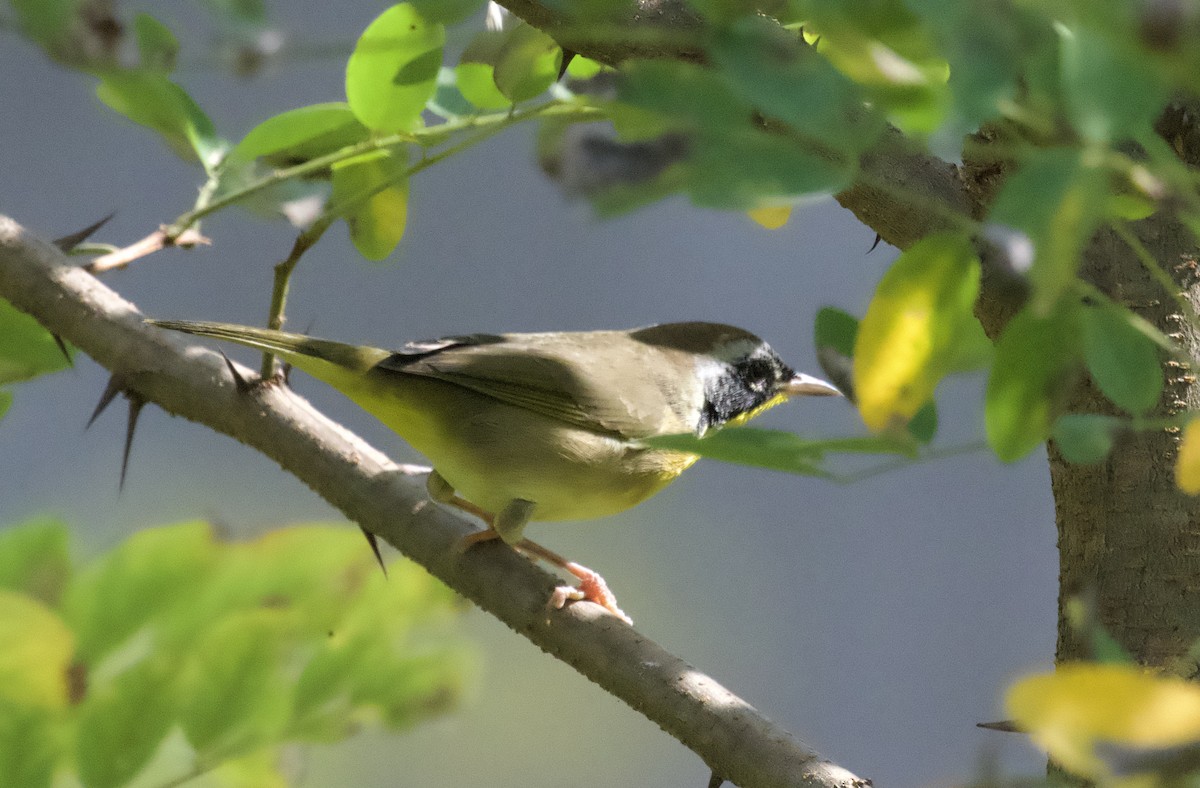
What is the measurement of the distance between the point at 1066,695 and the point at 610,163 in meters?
0.30

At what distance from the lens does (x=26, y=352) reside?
4.58ft

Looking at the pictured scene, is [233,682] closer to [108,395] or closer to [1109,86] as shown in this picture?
[108,395]

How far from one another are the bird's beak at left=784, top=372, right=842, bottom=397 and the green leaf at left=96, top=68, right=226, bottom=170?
1.28 meters

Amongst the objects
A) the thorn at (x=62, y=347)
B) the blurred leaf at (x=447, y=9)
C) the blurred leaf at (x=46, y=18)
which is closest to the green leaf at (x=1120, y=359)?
the blurred leaf at (x=447, y=9)

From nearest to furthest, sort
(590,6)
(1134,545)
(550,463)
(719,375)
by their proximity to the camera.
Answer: (590,6), (1134,545), (550,463), (719,375)

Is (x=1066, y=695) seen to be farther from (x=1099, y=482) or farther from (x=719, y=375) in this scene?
(x=719, y=375)

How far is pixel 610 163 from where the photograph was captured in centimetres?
52

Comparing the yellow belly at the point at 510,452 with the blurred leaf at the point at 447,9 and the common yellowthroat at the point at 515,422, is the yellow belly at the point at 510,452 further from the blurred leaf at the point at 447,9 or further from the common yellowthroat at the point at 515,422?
the blurred leaf at the point at 447,9

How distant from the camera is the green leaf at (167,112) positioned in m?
1.17

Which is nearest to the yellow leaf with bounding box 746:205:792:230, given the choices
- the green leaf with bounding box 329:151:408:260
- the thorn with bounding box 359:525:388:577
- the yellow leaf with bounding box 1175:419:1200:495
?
the green leaf with bounding box 329:151:408:260

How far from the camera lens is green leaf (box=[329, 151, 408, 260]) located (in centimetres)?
125

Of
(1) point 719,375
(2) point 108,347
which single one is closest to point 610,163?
(2) point 108,347

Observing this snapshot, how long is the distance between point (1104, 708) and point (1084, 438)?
0.23 metres

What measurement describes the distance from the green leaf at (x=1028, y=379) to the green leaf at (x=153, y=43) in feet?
2.70
